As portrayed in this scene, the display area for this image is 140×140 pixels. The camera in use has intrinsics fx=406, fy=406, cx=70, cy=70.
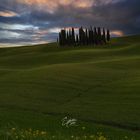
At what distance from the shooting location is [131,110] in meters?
34.2

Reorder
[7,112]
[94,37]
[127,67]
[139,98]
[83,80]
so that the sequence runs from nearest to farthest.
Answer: [7,112] < [139,98] < [83,80] < [127,67] < [94,37]

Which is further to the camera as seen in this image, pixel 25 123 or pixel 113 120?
pixel 113 120

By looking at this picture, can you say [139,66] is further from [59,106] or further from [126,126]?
[126,126]

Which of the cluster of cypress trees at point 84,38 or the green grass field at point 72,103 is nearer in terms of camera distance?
the green grass field at point 72,103

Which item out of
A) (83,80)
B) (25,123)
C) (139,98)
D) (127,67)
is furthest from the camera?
(127,67)

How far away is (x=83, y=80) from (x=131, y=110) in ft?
76.8

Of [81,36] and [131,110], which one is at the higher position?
[81,36]

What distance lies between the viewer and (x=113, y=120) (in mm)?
30531

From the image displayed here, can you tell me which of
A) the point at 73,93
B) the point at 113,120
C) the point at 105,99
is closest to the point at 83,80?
the point at 73,93

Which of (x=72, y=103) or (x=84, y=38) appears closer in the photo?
(x=72, y=103)

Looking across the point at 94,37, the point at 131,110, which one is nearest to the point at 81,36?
the point at 94,37

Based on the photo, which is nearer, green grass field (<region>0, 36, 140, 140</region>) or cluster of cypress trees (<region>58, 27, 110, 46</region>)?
green grass field (<region>0, 36, 140, 140</region>)

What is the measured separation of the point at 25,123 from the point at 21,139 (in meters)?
18.9

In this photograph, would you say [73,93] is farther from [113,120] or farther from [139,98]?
[113,120]
